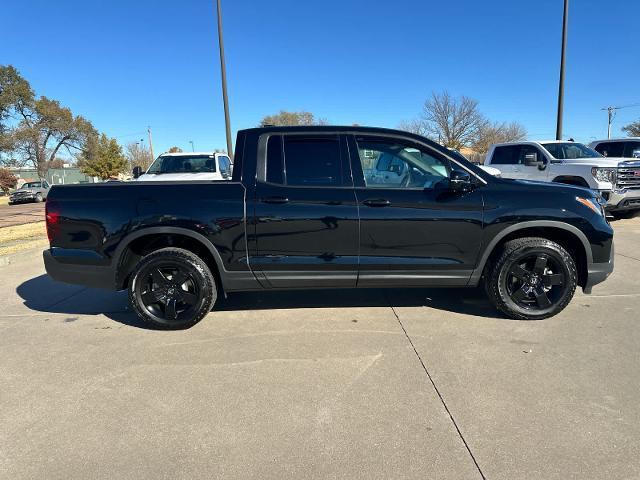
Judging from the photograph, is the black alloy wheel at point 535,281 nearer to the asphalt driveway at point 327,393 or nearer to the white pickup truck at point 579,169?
the asphalt driveway at point 327,393

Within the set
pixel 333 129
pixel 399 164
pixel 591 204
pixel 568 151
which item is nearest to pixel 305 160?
pixel 333 129

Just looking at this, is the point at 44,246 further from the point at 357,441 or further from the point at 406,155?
the point at 357,441

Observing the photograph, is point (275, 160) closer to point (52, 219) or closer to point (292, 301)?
point (292, 301)

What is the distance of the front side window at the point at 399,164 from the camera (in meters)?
4.02

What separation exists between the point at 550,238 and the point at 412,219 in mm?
1482

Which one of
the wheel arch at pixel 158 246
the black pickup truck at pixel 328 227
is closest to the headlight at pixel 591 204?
the black pickup truck at pixel 328 227

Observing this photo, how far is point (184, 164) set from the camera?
1159cm

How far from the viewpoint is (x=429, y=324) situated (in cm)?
412

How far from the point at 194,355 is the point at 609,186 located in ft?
32.1

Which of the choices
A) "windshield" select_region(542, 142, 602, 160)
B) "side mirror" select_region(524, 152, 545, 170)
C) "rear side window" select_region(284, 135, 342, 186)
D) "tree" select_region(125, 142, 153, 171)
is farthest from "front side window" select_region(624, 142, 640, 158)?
"tree" select_region(125, 142, 153, 171)

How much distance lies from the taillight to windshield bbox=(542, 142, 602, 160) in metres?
11.0

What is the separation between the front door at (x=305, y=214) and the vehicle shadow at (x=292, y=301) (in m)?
0.80

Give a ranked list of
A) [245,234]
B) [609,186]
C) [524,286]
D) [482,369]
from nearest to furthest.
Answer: [482,369], [245,234], [524,286], [609,186]

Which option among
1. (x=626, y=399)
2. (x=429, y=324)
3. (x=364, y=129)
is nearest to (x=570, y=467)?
(x=626, y=399)
